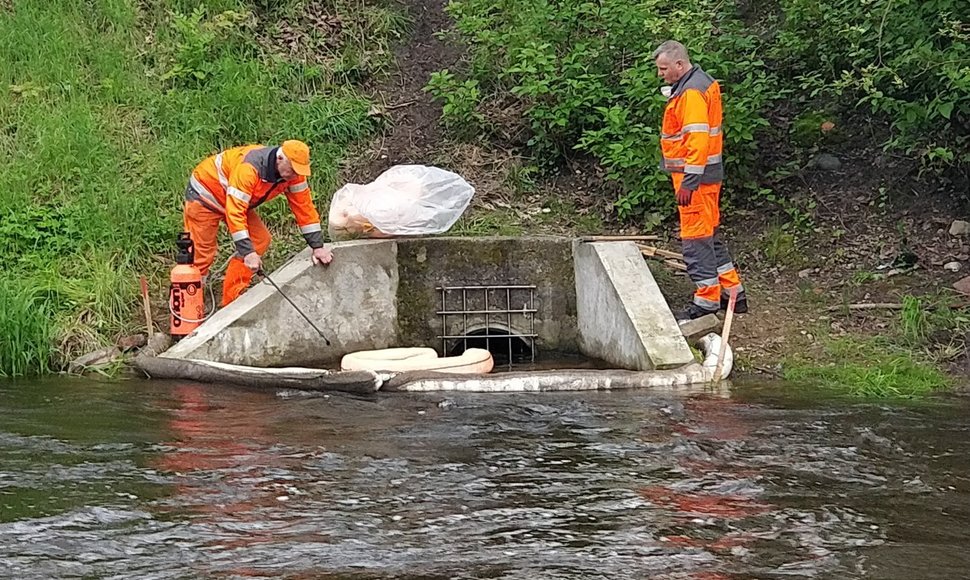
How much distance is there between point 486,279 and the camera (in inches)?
365

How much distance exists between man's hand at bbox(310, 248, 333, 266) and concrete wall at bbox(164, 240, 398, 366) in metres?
0.06

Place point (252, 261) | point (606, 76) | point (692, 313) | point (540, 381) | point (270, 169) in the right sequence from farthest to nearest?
point (606, 76) → point (692, 313) → point (270, 169) → point (252, 261) → point (540, 381)

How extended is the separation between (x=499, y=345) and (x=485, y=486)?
4.27 m

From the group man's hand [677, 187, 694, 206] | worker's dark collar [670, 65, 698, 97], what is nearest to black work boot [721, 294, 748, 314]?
man's hand [677, 187, 694, 206]

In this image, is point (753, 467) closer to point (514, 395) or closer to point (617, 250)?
point (514, 395)

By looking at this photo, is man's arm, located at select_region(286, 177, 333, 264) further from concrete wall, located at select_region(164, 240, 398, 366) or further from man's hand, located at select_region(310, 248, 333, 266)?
concrete wall, located at select_region(164, 240, 398, 366)

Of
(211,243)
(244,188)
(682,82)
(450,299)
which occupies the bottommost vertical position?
(450,299)

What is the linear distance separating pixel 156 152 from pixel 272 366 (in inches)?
149

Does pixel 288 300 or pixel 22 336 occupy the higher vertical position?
pixel 288 300

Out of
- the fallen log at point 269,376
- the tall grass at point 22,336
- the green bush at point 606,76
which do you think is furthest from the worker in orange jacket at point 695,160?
the tall grass at point 22,336

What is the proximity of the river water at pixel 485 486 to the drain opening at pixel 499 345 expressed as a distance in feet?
5.99

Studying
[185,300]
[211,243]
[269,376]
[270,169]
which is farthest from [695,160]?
[185,300]

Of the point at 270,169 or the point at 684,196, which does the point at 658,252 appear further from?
the point at 270,169

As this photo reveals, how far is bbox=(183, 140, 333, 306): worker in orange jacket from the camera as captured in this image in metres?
8.21
